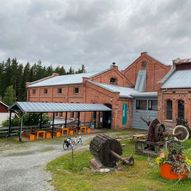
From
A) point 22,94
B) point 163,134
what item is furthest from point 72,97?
point 22,94

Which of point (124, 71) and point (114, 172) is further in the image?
point (124, 71)

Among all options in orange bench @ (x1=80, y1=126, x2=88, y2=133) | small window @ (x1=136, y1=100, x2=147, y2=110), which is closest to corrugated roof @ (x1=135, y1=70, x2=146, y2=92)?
small window @ (x1=136, y1=100, x2=147, y2=110)

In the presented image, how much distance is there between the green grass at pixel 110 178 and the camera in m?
8.59

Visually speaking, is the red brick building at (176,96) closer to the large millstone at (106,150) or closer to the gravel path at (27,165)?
the gravel path at (27,165)

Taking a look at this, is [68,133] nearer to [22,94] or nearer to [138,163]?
[138,163]

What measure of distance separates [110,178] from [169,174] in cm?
233

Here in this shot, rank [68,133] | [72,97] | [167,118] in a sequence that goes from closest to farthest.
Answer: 1. [68,133]
2. [167,118]
3. [72,97]

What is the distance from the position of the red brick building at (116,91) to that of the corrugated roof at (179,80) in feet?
4.39

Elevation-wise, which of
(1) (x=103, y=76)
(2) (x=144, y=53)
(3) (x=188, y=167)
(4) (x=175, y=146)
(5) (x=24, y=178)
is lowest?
(5) (x=24, y=178)

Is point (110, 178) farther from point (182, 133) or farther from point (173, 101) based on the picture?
point (173, 101)

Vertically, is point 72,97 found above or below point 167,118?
above

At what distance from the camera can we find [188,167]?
9.32m

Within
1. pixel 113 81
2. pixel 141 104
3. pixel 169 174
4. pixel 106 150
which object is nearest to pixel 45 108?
pixel 106 150

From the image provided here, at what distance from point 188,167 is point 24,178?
6.40 meters
